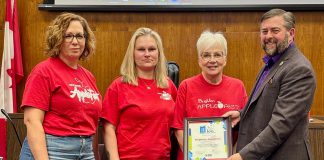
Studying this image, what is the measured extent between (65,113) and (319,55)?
2.97 m

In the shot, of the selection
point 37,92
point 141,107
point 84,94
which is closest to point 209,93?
point 141,107

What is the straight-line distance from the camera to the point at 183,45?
4.39 m

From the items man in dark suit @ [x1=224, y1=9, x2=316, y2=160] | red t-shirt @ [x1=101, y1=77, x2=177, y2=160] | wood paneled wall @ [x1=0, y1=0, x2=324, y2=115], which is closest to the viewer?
man in dark suit @ [x1=224, y1=9, x2=316, y2=160]

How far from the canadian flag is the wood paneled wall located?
128 millimetres

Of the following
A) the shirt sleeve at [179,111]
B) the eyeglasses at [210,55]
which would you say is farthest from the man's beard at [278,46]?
the shirt sleeve at [179,111]

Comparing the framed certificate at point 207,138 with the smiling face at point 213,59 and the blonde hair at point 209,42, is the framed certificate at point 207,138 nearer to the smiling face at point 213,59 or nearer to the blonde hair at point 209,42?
the smiling face at point 213,59

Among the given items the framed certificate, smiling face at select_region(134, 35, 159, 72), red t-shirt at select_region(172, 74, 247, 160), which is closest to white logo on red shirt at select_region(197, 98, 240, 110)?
red t-shirt at select_region(172, 74, 247, 160)

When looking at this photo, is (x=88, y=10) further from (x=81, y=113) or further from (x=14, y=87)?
(x=81, y=113)

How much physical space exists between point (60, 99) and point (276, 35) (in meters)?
1.18

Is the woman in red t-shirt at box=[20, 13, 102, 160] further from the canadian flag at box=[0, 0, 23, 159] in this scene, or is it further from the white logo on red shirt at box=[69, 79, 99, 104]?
the canadian flag at box=[0, 0, 23, 159]

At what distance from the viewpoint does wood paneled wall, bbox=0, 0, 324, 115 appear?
4.31 m

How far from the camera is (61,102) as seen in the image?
7.42 ft

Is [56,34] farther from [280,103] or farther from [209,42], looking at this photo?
[280,103]

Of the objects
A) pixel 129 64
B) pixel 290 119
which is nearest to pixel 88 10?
pixel 129 64
